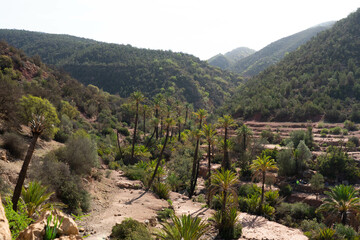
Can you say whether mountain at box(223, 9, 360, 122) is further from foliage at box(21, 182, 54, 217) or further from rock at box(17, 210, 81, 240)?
rock at box(17, 210, 81, 240)

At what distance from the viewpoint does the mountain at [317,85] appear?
6556 cm

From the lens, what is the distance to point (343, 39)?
85438mm

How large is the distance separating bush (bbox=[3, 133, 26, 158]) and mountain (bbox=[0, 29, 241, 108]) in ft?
277

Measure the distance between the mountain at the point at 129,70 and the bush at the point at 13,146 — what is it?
8434cm

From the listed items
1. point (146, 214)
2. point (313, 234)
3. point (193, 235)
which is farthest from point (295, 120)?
point (193, 235)

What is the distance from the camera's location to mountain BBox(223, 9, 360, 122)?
A: 65562 millimetres

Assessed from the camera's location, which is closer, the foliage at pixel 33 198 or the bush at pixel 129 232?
the foliage at pixel 33 198

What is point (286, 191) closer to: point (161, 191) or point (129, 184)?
point (161, 191)

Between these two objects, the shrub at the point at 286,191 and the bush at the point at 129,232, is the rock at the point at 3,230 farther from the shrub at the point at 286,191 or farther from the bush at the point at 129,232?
the shrub at the point at 286,191

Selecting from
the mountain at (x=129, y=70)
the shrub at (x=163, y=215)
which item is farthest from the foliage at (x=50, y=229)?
the mountain at (x=129, y=70)

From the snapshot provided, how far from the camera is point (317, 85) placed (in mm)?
76062

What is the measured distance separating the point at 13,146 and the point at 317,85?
80916 mm

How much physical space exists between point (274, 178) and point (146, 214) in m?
24.8

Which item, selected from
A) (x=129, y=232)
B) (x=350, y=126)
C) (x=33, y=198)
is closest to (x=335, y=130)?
(x=350, y=126)
